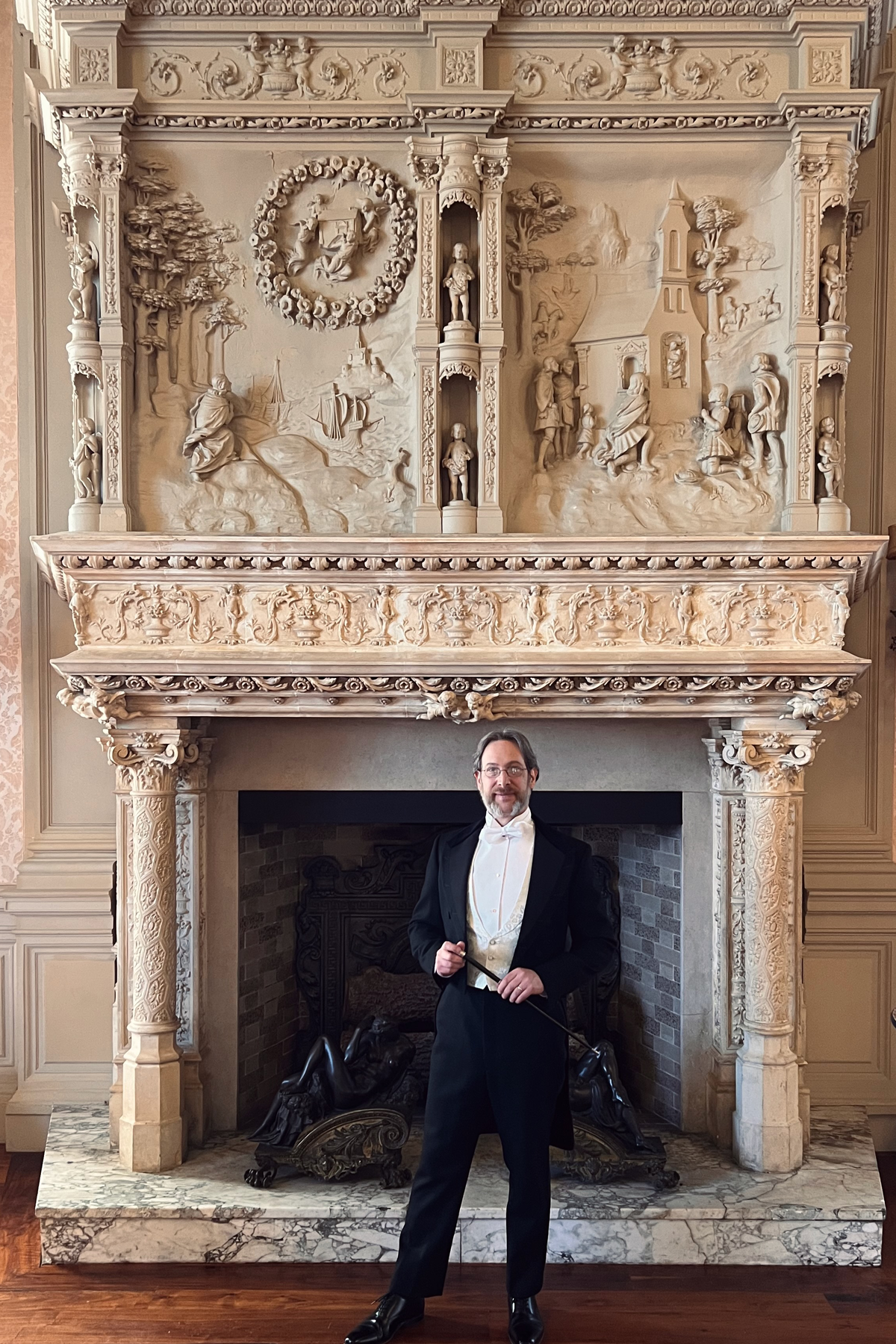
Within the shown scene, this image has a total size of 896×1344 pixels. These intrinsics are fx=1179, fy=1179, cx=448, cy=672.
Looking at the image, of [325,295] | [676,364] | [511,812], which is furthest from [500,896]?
[325,295]

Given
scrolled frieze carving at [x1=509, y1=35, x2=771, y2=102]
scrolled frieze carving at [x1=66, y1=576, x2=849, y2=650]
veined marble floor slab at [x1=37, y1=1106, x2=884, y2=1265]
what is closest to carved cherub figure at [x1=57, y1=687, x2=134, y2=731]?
scrolled frieze carving at [x1=66, y1=576, x2=849, y2=650]

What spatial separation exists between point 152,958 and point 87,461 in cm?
170

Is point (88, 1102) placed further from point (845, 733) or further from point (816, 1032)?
point (845, 733)

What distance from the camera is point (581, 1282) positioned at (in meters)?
3.53

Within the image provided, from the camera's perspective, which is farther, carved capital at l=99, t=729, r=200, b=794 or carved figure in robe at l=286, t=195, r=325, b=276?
carved figure in robe at l=286, t=195, r=325, b=276

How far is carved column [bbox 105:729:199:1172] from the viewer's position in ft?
13.0

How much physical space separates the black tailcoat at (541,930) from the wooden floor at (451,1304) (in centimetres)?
57

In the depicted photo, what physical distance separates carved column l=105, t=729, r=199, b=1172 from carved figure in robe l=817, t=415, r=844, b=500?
92.4 inches

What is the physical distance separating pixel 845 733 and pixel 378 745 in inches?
73.7

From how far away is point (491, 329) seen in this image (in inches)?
157

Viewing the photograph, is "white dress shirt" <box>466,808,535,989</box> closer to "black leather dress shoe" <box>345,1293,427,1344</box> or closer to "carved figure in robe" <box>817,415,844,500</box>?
"black leather dress shoe" <box>345,1293,427,1344</box>

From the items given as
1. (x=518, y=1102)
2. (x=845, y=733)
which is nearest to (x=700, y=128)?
(x=845, y=733)

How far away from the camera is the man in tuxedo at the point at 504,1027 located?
9.95ft

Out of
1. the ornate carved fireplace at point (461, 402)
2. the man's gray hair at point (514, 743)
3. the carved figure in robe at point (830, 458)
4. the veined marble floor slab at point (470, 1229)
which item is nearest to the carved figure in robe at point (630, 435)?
the ornate carved fireplace at point (461, 402)
